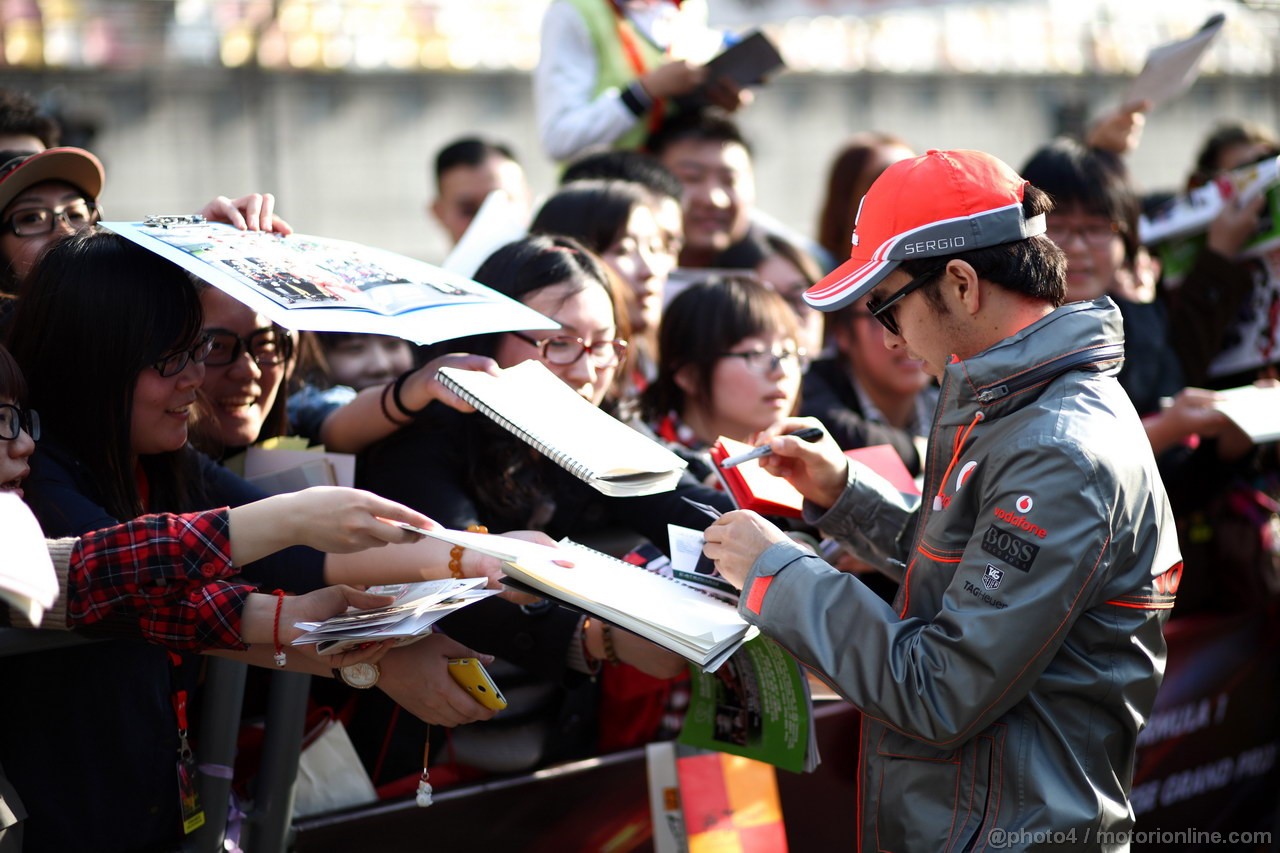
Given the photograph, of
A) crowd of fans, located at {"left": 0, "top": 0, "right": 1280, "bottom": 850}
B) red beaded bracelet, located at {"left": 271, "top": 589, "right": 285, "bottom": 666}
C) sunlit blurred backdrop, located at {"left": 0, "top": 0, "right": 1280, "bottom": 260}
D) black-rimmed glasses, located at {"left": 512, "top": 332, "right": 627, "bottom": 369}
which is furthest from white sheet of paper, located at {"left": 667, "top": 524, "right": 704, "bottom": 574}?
sunlit blurred backdrop, located at {"left": 0, "top": 0, "right": 1280, "bottom": 260}

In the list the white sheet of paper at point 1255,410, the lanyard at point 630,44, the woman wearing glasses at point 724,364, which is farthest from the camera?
the lanyard at point 630,44

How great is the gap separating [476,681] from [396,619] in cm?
28

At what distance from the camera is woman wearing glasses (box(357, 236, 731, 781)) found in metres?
2.87

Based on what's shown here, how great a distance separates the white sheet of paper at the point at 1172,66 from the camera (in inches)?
176

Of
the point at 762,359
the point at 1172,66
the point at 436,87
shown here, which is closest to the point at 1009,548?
the point at 762,359

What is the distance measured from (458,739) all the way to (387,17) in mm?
9397

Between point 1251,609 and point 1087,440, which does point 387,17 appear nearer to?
point 1251,609

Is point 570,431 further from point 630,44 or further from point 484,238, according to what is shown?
point 630,44

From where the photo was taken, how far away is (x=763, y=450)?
2.60m

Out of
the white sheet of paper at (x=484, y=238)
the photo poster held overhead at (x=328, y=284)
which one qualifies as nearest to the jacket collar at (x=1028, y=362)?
the photo poster held overhead at (x=328, y=284)

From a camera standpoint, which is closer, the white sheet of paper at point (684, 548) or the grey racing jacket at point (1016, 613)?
the grey racing jacket at point (1016, 613)

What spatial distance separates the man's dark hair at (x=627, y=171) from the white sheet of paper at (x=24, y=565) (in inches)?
109

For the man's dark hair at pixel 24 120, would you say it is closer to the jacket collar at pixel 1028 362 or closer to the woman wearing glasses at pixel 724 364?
the woman wearing glasses at pixel 724 364

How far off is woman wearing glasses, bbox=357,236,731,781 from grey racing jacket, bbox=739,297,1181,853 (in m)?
0.76
